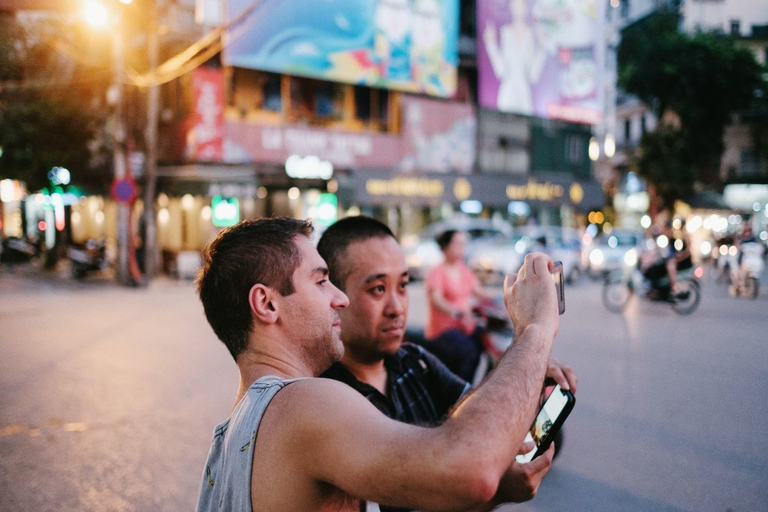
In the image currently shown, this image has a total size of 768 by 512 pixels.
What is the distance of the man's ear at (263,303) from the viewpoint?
152 centimetres

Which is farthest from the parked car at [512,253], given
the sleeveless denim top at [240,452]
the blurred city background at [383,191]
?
the sleeveless denim top at [240,452]

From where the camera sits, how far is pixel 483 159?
2975cm

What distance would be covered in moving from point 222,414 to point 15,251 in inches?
918

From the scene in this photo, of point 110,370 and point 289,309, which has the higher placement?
point 289,309

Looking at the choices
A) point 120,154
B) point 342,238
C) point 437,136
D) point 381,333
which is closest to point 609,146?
point 437,136

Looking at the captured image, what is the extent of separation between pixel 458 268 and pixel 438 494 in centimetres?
512

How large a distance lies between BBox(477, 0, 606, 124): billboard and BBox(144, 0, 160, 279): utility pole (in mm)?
14618

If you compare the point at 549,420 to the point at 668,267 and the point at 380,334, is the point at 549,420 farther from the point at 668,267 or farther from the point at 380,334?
the point at 668,267

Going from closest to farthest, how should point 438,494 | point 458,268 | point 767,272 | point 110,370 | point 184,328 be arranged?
point 438,494, point 458,268, point 110,370, point 184,328, point 767,272

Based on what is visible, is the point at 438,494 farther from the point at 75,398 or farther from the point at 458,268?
the point at 75,398

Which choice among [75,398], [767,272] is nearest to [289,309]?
[75,398]

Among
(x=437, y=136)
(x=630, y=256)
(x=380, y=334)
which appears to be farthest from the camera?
(x=437, y=136)

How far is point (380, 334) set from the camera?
2543 mm

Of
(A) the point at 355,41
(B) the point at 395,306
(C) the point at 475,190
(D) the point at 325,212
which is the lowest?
(B) the point at 395,306
